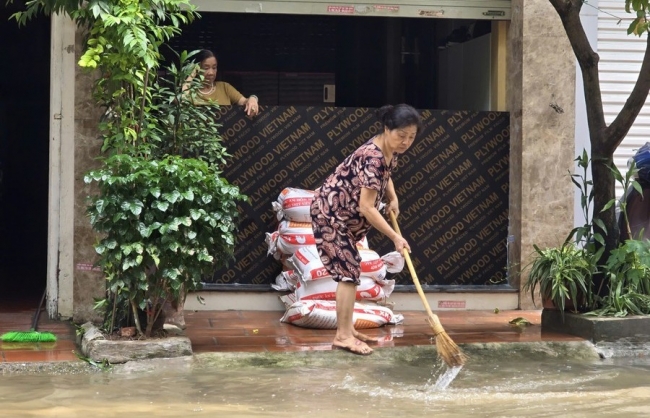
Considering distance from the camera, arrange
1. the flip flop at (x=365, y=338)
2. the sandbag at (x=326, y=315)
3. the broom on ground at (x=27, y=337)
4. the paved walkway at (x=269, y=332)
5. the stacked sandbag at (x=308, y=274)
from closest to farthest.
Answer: the paved walkway at (x=269, y=332)
the broom on ground at (x=27, y=337)
the flip flop at (x=365, y=338)
the sandbag at (x=326, y=315)
the stacked sandbag at (x=308, y=274)

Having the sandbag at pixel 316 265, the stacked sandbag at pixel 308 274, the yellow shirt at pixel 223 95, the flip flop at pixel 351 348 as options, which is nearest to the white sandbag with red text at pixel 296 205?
the stacked sandbag at pixel 308 274

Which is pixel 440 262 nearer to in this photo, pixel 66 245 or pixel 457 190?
pixel 457 190

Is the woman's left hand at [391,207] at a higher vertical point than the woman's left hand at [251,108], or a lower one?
lower

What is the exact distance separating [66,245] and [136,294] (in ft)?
5.59

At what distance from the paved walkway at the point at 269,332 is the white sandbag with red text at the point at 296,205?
34.6 inches

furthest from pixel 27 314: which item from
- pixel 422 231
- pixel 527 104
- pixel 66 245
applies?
pixel 527 104

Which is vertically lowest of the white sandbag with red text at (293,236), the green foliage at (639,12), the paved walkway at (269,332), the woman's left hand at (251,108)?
the paved walkway at (269,332)

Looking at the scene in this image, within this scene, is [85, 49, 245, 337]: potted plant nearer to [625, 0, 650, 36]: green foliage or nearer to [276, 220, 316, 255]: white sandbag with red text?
[276, 220, 316, 255]: white sandbag with red text

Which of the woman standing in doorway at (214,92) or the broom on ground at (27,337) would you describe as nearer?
the broom on ground at (27,337)

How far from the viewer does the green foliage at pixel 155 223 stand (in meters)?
6.58

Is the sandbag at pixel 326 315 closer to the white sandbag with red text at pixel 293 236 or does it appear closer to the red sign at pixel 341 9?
the white sandbag with red text at pixel 293 236

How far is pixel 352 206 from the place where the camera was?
23.2 feet

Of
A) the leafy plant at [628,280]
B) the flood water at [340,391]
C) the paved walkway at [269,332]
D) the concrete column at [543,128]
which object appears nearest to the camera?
the flood water at [340,391]

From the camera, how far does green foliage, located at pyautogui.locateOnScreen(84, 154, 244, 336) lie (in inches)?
259
